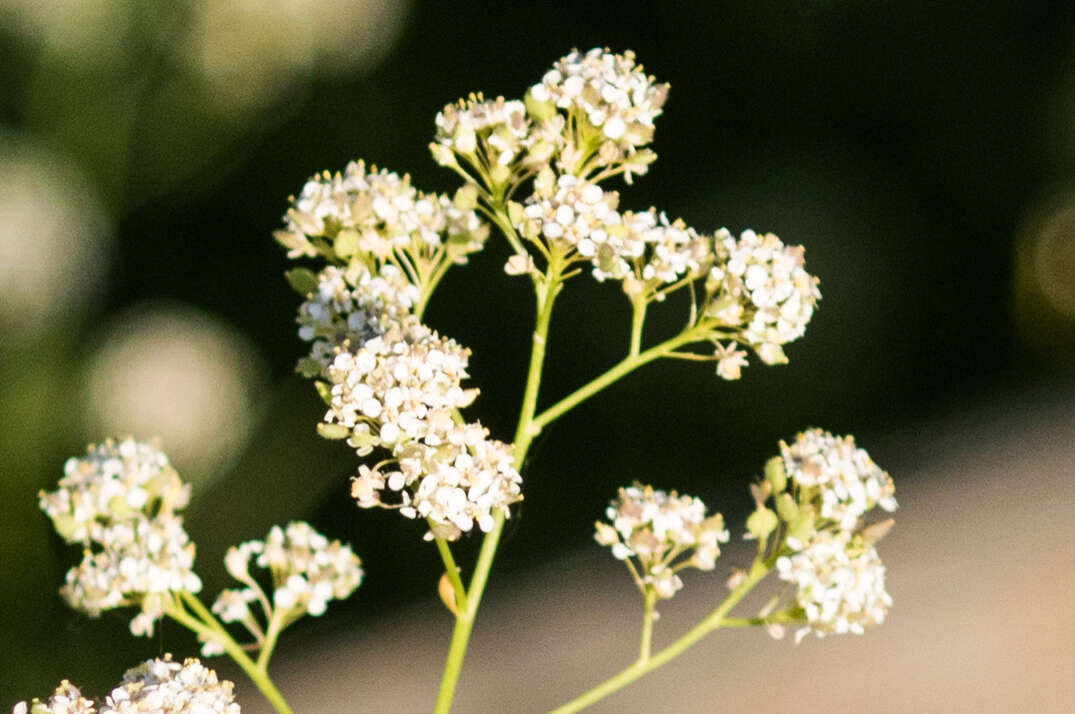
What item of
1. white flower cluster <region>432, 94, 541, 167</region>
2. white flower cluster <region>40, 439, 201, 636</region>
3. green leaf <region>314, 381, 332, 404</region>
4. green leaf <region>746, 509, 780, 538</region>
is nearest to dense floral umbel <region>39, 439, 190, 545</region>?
white flower cluster <region>40, 439, 201, 636</region>

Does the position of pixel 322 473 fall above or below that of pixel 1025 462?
above

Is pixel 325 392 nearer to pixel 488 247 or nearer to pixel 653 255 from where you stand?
pixel 653 255

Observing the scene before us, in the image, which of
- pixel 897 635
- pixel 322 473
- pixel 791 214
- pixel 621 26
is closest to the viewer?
pixel 322 473

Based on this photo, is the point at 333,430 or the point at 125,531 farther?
the point at 125,531

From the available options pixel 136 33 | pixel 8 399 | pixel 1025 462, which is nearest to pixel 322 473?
pixel 8 399

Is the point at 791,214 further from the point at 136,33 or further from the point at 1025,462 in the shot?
the point at 136,33

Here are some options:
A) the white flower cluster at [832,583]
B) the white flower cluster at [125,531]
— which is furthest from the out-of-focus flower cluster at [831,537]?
the white flower cluster at [125,531]

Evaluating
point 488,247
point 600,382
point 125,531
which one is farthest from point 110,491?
point 488,247
